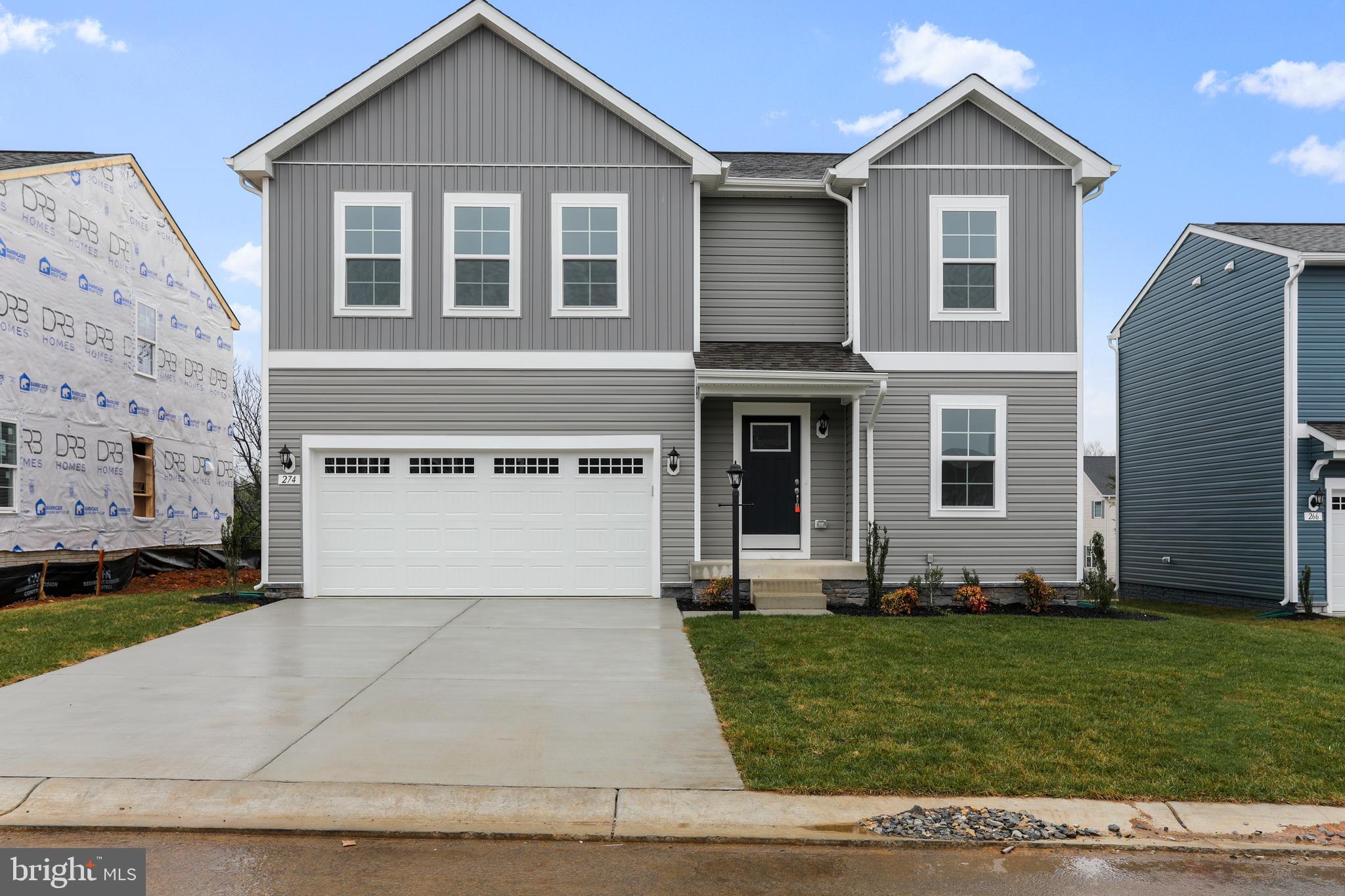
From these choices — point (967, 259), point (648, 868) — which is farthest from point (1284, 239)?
point (648, 868)

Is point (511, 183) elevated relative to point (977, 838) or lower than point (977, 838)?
elevated

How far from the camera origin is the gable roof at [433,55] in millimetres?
13609

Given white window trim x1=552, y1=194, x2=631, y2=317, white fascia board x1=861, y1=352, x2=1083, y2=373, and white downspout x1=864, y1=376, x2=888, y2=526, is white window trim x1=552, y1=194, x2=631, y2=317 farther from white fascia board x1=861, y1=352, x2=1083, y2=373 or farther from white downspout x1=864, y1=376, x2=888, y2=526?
white downspout x1=864, y1=376, x2=888, y2=526

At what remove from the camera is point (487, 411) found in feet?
45.4

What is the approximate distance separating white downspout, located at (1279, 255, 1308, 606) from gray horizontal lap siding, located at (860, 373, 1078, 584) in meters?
5.05


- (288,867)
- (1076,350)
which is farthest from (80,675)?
(1076,350)

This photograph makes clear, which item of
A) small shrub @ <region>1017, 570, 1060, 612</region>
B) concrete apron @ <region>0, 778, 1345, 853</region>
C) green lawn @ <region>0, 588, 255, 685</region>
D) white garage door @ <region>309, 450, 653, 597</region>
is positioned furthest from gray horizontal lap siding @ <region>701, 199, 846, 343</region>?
concrete apron @ <region>0, 778, 1345, 853</region>

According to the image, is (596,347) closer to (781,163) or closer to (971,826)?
(781,163)

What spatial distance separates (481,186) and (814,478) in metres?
6.21

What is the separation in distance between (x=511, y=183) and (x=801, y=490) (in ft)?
19.4

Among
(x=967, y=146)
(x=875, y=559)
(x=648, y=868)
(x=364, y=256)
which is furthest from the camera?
(x=967, y=146)

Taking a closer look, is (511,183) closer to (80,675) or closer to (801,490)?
(801,490)

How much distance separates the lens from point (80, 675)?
8281 mm

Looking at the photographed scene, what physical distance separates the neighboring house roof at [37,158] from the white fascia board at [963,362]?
14.3 meters
